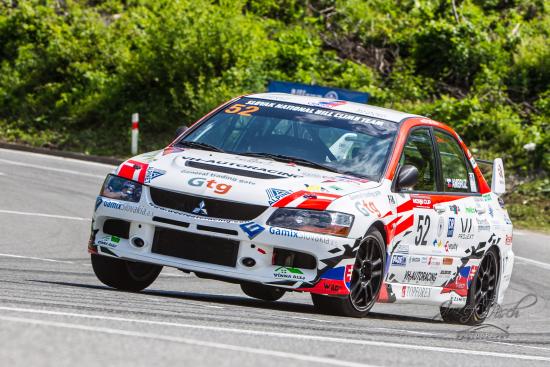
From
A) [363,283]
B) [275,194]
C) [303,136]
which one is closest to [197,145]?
[303,136]

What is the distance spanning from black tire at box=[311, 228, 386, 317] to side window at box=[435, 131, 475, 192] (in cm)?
145

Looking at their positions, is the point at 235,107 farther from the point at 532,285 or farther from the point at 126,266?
the point at 532,285

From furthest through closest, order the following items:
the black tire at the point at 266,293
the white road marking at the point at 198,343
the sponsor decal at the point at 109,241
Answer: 1. the black tire at the point at 266,293
2. the sponsor decal at the point at 109,241
3. the white road marking at the point at 198,343

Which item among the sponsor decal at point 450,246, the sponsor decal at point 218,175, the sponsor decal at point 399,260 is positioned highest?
the sponsor decal at point 218,175

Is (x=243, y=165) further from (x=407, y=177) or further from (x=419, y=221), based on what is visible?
(x=419, y=221)

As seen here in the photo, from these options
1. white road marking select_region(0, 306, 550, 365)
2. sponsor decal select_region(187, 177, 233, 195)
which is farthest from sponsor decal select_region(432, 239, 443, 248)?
white road marking select_region(0, 306, 550, 365)

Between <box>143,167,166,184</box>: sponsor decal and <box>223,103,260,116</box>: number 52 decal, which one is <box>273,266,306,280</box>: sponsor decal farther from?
<box>223,103,260,116</box>: number 52 decal

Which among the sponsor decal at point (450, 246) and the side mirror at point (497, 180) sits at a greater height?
the side mirror at point (497, 180)

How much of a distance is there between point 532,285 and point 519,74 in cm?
1489

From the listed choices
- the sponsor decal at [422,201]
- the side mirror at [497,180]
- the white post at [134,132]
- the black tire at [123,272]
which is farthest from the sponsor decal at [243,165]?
the white post at [134,132]

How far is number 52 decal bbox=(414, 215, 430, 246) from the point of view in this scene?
30.2 ft

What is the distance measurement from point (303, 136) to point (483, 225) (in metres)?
1.99

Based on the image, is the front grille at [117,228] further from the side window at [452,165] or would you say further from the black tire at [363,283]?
the side window at [452,165]

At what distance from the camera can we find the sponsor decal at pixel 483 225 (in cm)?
1016
